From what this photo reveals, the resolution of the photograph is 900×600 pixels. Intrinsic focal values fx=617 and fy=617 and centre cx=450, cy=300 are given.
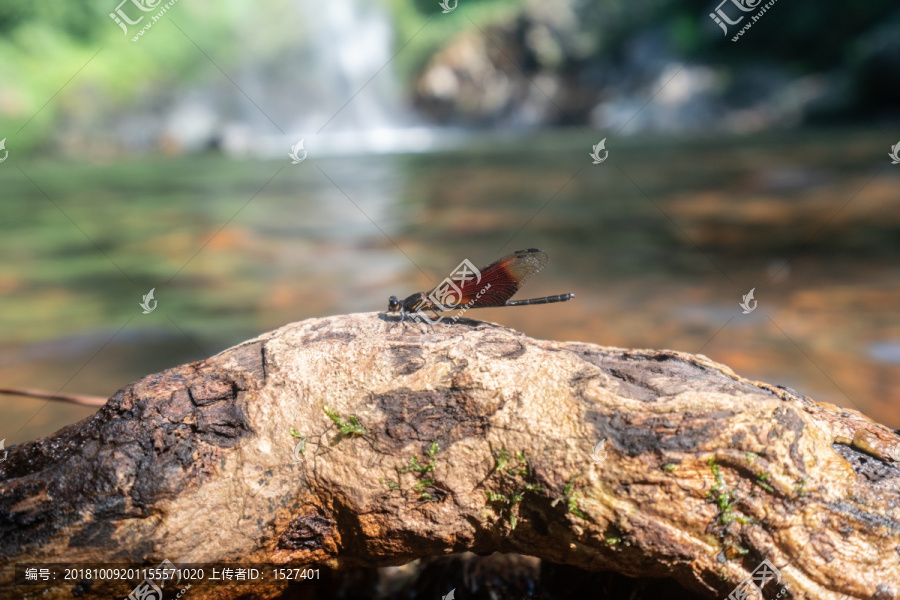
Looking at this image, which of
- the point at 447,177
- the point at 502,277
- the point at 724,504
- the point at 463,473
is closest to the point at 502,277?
the point at 502,277

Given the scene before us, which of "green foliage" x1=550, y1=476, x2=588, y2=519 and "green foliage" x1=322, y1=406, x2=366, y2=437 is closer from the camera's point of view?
"green foliage" x1=550, y1=476, x2=588, y2=519

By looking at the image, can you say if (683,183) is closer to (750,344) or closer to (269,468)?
(750,344)

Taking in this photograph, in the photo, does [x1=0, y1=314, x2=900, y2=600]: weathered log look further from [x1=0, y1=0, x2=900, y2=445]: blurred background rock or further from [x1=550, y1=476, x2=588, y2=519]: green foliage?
[x1=0, y1=0, x2=900, y2=445]: blurred background rock

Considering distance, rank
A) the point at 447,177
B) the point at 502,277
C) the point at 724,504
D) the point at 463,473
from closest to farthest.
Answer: the point at 724,504 < the point at 463,473 < the point at 502,277 < the point at 447,177

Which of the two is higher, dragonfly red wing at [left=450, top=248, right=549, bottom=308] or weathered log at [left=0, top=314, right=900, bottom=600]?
dragonfly red wing at [left=450, top=248, right=549, bottom=308]

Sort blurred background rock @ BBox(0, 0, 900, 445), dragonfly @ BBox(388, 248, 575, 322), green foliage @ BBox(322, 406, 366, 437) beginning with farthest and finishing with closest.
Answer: blurred background rock @ BBox(0, 0, 900, 445)
dragonfly @ BBox(388, 248, 575, 322)
green foliage @ BBox(322, 406, 366, 437)

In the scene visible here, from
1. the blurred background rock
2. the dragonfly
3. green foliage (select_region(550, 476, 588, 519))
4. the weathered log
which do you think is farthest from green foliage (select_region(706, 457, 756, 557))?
the blurred background rock

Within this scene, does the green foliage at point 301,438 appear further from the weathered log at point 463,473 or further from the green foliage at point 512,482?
the green foliage at point 512,482

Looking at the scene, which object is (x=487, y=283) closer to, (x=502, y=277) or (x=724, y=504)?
(x=502, y=277)

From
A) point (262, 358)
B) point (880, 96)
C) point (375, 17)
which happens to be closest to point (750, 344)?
point (262, 358)

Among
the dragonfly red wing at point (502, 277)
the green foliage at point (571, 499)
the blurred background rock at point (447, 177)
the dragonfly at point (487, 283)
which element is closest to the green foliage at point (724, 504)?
the green foliage at point (571, 499)
